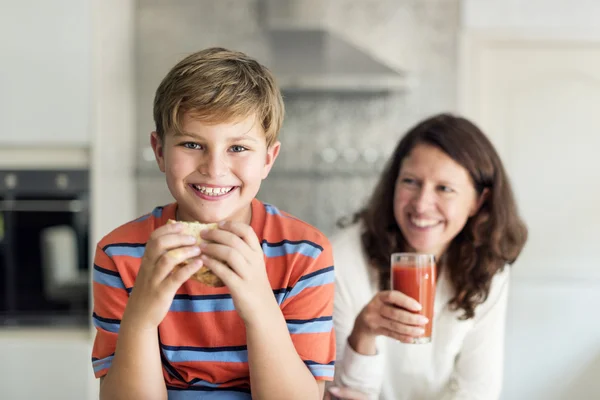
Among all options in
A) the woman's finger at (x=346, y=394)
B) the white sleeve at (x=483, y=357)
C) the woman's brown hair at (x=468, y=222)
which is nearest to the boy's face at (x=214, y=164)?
the woman's finger at (x=346, y=394)

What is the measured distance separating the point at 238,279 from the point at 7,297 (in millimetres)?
2339

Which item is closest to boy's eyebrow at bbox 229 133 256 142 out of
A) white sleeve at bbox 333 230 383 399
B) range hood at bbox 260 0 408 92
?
white sleeve at bbox 333 230 383 399

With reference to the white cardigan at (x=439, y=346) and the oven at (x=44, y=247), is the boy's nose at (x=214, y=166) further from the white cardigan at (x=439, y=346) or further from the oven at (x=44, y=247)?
the oven at (x=44, y=247)

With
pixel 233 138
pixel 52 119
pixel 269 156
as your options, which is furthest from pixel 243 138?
pixel 52 119

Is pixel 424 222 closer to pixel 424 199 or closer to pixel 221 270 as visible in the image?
pixel 424 199

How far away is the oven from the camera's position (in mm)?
2965

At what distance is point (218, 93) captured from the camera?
3.59ft

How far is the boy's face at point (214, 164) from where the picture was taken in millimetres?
1087

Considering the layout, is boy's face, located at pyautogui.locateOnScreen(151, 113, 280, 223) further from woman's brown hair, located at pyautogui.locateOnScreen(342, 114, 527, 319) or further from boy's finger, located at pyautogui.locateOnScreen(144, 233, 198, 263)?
woman's brown hair, located at pyautogui.locateOnScreen(342, 114, 527, 319)

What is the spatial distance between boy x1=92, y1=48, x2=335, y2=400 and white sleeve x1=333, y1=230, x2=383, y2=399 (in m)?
0.44

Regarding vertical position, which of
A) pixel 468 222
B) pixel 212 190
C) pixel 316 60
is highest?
pixel 316 60

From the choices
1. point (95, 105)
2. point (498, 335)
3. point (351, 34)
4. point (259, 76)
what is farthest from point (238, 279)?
point (351, 34)

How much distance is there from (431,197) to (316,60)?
6.17ft

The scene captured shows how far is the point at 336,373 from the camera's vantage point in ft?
5.61
